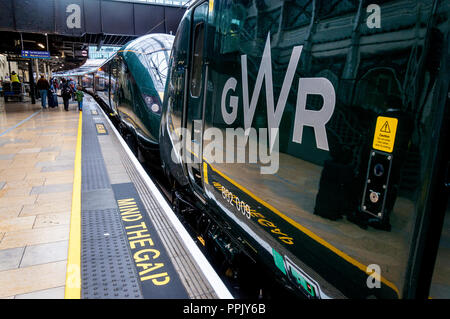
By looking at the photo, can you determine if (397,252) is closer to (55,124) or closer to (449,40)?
(449,40)

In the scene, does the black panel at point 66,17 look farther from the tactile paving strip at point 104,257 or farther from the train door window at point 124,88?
the tactile paving strip at point 104,257

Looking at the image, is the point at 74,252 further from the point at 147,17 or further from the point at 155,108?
the point at 147,17

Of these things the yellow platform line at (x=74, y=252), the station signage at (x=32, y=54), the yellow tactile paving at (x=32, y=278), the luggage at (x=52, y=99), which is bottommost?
the yellow tactile paving at (x=32, y=278)

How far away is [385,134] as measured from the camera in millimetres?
1226

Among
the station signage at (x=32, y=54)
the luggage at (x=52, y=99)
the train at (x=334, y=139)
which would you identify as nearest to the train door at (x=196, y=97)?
the train at (x=334, y=139)

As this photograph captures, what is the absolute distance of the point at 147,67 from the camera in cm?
698

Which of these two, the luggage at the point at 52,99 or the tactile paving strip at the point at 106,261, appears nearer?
the tactile paving strip at the point at 106,261

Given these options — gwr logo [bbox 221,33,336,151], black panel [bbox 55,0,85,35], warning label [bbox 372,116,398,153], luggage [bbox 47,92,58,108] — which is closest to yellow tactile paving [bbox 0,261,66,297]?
gwr logo [bbox 221,33,336,151]

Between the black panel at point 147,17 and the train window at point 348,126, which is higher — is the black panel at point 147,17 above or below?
above

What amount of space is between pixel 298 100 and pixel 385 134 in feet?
1.74

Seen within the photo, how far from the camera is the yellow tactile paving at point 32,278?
2.41m

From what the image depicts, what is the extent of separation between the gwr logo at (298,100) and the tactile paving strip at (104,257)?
1.47m

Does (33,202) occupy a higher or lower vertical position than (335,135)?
lower

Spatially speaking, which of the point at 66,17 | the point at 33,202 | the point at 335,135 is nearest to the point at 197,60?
the point at 335,135
